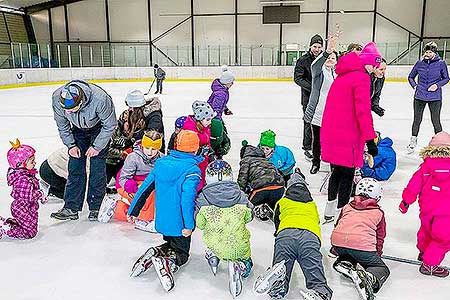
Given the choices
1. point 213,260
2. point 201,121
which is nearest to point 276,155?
point 201,121

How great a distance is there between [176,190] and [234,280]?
1.98 ft

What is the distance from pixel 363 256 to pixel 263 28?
908 inches

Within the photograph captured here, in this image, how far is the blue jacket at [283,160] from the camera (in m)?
4.20

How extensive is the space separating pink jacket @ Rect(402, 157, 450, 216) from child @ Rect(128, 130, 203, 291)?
1.34m

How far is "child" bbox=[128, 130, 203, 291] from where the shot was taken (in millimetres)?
2629

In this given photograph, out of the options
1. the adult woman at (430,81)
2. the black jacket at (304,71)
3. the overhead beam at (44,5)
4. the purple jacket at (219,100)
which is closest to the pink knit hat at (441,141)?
the black jacket at (304,71)

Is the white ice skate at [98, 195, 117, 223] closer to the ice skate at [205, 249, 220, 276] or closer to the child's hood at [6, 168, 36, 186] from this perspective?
the child's hood at [6, 168, 36, 186]

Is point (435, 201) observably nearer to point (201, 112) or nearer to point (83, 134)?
point (201, 112)

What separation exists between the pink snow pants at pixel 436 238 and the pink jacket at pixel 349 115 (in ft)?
2.14

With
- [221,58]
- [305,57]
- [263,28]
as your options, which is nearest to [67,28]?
[221,58]

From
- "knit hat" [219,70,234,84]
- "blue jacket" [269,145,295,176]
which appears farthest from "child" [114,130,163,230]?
"knit hat" [219,70,234,84]

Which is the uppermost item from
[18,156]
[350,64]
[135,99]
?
[350,64]

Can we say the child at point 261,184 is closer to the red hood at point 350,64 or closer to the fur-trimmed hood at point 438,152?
the red hood at point 350,64

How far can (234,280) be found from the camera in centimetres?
252
